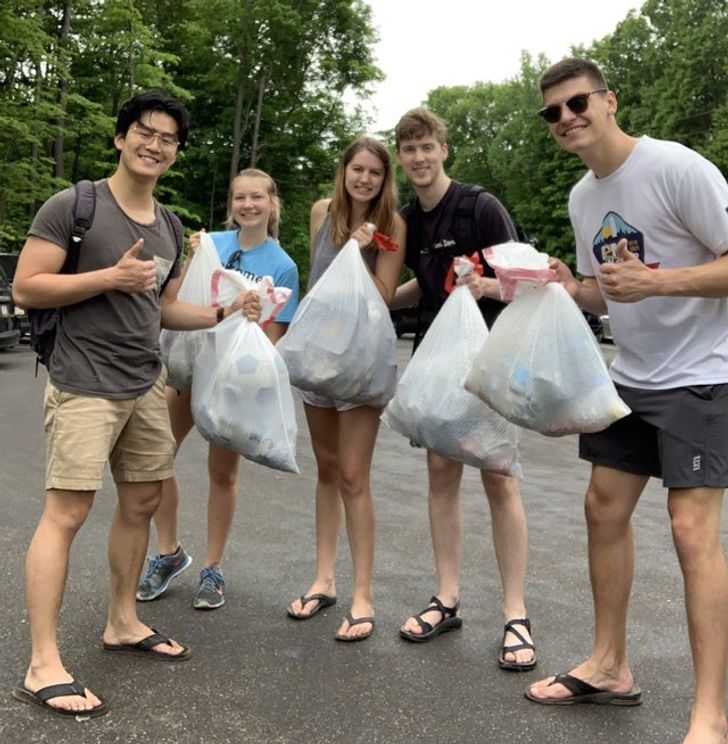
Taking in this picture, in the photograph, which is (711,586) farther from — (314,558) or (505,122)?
(505,122)

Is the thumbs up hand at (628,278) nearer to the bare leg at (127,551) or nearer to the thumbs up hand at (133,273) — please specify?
the thumbs up hand at (133,273)

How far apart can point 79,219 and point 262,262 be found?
1.15 meters

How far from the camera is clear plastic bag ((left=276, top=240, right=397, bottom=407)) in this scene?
3359 mm

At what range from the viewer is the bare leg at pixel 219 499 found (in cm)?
388

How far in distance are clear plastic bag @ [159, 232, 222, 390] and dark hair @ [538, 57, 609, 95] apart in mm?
1663

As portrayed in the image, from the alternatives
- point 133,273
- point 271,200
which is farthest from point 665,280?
point 271,200

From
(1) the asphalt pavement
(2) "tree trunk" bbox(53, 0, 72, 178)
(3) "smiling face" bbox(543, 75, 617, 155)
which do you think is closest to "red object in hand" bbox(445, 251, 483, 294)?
(3) "smiling face" bbox(543, 75, 617, 155)

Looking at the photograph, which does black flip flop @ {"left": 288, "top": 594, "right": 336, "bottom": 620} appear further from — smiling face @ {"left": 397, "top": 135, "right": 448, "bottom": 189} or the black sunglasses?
the black sunglasses

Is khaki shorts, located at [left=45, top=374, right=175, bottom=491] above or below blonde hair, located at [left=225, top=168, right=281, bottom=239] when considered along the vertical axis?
below

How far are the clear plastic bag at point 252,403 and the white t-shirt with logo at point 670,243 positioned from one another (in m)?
1.30

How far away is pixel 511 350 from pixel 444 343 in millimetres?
411

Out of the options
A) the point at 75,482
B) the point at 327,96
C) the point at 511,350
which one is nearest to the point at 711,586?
the point at 511,350

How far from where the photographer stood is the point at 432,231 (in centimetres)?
354

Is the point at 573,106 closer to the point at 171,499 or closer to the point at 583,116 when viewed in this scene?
the point at 583,116
